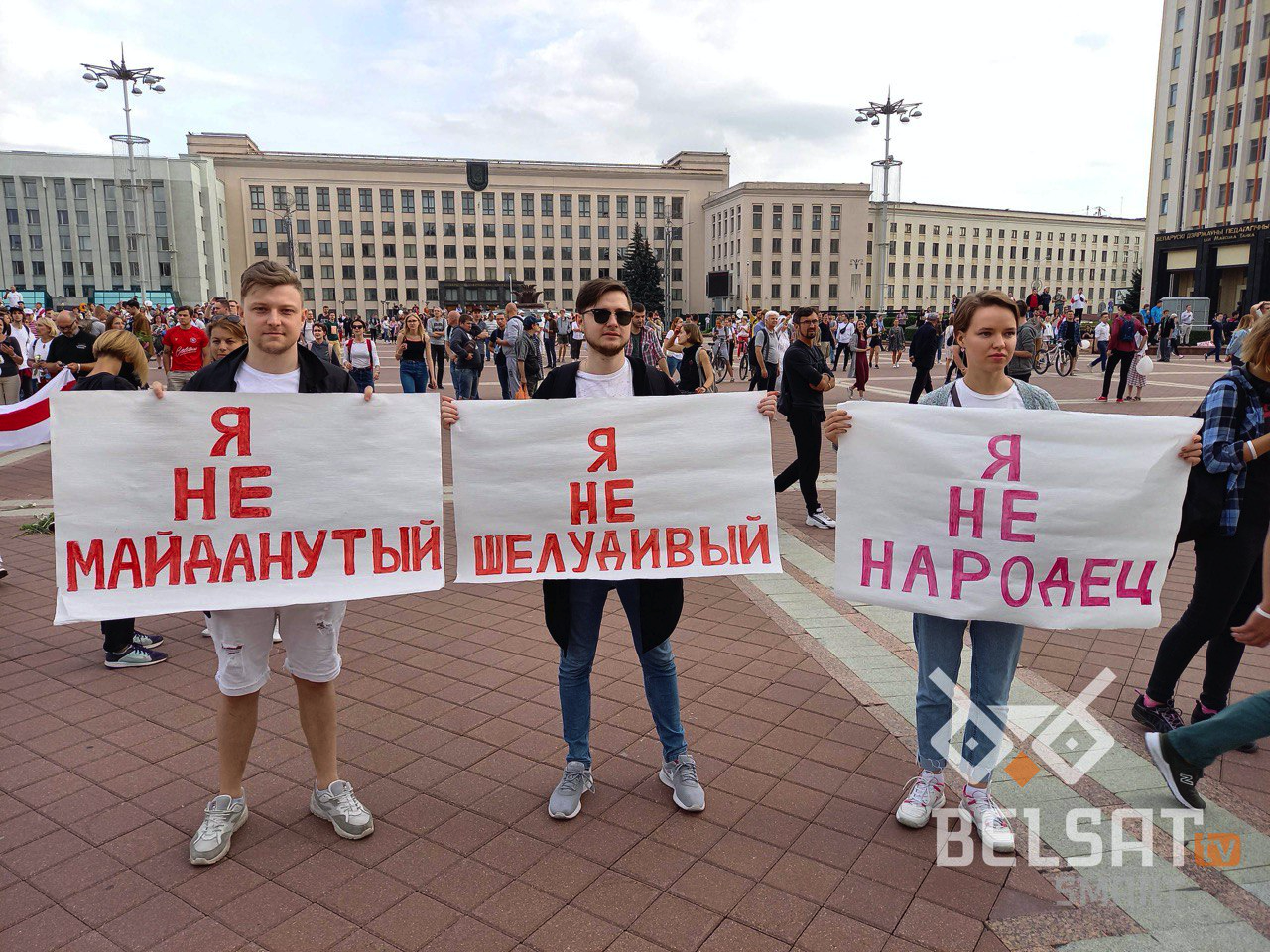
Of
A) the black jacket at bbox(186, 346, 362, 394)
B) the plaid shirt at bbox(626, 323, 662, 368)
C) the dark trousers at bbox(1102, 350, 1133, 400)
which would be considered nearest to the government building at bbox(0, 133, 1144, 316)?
the plaid shirt at bbox(626, 323, 662, 368)

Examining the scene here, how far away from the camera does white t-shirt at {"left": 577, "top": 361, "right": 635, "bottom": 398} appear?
11.4 ft

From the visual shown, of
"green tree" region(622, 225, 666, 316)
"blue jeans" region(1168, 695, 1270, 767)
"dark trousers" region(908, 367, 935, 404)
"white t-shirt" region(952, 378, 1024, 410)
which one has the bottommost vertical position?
"blue jeans" region(1168, 695, 1270, 767)

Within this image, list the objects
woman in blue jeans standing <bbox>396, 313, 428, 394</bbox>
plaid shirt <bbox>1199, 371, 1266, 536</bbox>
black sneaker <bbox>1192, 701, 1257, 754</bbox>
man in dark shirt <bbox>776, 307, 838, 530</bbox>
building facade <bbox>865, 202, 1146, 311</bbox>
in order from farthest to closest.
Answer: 1. building facade <bbox>865, 202, 1146, 311</bbox>
2. woman in blue jeans standing <bbox>396, 313, 428, 394</bbox>
3. man in dark shirt <bbox>776, 307, 838, 530</bbox>
4. black sneaker <bbox>1192, 701, 1257, 754</bbox>
5. plaid shirt <bbox>1199, 371, 1266, 536</bbox>

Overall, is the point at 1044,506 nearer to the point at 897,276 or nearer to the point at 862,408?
the point at 862,408

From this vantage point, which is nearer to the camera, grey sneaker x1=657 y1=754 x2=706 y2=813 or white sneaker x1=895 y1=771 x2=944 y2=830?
white sneaker x1=895 y1=771 x2=944 y2=830

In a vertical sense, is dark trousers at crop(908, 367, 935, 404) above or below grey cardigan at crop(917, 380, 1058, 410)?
below

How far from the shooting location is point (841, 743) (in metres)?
3.81

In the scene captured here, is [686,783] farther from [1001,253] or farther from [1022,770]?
[1001,253]

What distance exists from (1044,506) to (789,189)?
115m

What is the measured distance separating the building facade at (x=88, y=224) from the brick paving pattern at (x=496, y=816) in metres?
99.9

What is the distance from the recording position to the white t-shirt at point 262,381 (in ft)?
10.5

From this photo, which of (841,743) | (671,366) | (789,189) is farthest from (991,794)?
(789,189)

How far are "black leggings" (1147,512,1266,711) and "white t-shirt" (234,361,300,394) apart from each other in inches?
145

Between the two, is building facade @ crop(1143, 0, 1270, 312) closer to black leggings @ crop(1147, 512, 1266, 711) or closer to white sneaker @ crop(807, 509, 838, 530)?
white sneaker @ crop(807, 509, 838, 530)
